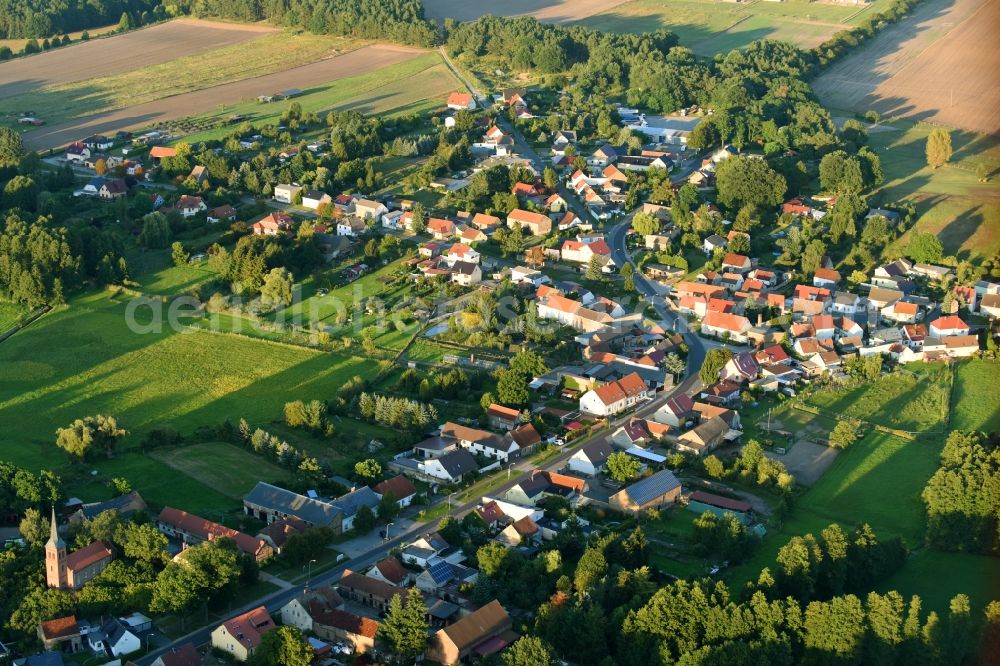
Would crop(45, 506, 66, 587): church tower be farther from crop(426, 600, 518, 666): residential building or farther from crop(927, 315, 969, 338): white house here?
crop(927, 315, 969, 338): white house

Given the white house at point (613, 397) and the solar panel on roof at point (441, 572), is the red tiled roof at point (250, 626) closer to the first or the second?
the solar panel on roof at point (441, 572)

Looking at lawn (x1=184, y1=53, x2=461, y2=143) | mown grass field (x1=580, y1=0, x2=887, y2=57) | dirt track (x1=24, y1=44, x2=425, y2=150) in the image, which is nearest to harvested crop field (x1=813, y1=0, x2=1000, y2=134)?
mown grass field (x1=580, y1=0, x2=887, y2=57)

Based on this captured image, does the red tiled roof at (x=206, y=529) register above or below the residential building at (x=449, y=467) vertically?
above

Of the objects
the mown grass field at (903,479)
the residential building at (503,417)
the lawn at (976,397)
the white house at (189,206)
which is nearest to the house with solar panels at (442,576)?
the mown grass field at (903,479)

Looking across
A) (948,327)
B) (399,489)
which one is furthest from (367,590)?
(948,327)

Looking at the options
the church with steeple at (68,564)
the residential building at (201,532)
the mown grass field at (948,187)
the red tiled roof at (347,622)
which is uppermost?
the church with steeple at (68,564)
